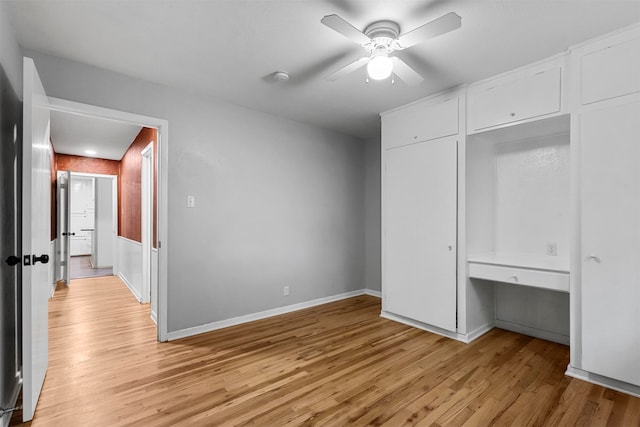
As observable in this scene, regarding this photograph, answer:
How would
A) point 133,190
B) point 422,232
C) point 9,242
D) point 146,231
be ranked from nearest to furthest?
point 9,242 < point 422,232 < point 146,231 < point 133,190

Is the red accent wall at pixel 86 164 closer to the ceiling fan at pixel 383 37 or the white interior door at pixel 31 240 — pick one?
the white interior door at pixel 31 240

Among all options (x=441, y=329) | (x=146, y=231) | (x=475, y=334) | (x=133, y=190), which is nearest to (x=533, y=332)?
(x=475, y=334)

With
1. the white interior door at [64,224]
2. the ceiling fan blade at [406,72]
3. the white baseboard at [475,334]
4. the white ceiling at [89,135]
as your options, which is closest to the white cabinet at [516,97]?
the ceiling fan blade at [406,72]

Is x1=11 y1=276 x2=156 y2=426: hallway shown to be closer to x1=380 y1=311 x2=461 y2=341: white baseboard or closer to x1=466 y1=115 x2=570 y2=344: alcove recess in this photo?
x1=380 y1=311 x2=461 y2=341: white baseboard

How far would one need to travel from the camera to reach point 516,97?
2.67 meters

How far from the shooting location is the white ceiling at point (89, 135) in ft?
13.7

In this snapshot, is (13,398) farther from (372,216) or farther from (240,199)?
(372,216)

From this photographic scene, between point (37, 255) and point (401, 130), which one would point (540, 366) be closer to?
point (401, 130)

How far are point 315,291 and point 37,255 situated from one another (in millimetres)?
2985

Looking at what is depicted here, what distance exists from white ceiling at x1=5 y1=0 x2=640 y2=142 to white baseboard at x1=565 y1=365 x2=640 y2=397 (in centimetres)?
237

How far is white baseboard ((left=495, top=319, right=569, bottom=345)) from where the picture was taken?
2.93 metres

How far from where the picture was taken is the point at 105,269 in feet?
24.0

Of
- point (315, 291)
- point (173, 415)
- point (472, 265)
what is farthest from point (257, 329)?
point (472, 265)

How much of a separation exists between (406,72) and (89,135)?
485 cm
